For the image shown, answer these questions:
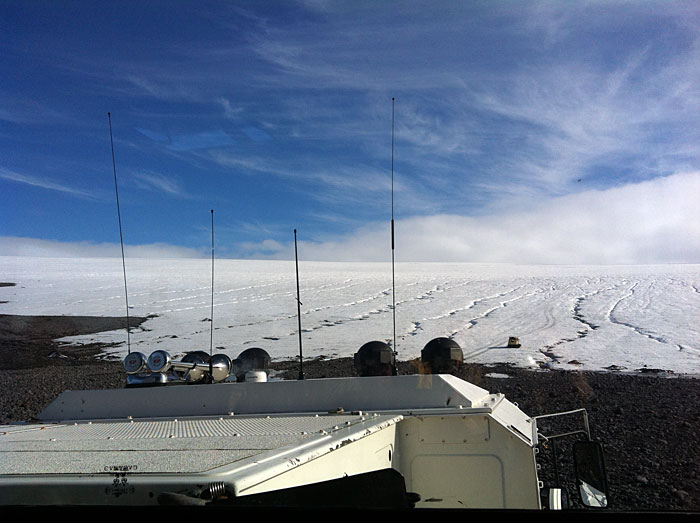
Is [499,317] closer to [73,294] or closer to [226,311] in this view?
[226,311]

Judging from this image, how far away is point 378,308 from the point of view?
1806cm

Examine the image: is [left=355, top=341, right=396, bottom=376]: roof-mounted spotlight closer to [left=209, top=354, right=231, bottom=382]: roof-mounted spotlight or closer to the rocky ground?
the rocky ground

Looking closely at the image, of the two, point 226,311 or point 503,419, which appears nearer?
point 503,419

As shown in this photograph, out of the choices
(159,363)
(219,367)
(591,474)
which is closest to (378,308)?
(219,367)

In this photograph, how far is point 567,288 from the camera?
65.4 ft

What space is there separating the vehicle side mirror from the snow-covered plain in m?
4.01

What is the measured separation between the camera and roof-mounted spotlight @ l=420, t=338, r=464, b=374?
16.4 ft

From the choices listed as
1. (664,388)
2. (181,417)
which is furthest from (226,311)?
(181,417)

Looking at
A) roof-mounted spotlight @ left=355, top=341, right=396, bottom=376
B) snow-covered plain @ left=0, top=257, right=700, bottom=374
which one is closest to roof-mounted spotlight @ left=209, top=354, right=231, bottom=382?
roof-mounted spotlight @ left=355, top=341, right=396, bottom=376

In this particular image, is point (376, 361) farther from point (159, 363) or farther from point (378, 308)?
point (378, 308)

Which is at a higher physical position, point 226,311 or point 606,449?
point 226,311

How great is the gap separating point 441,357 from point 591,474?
1795mm

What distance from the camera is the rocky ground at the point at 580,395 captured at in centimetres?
733

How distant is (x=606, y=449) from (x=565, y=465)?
0.81m
